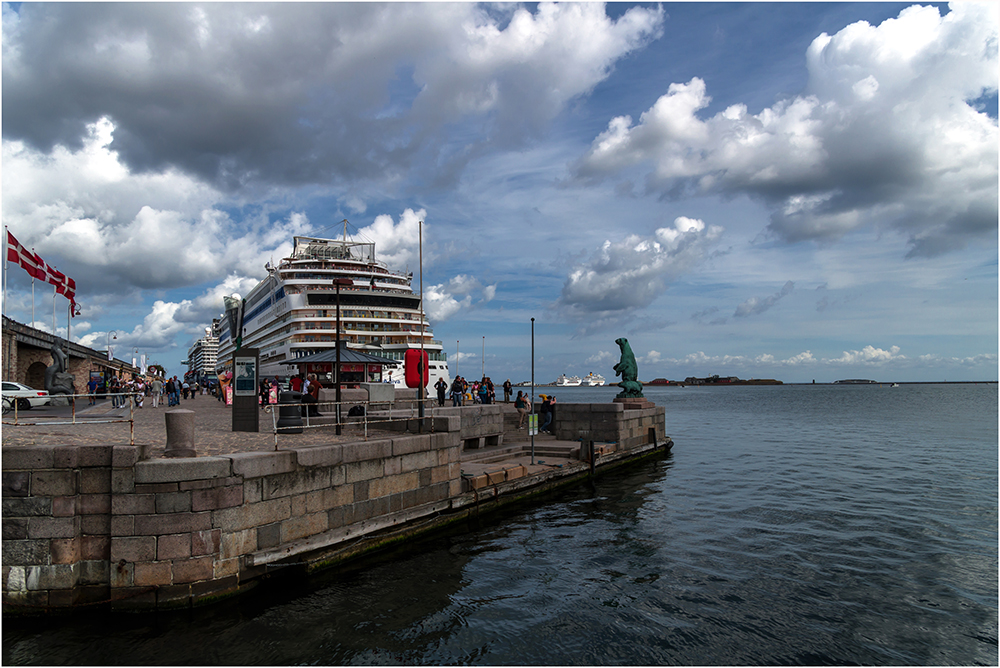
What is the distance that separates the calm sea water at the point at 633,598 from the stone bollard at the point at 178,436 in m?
2.46

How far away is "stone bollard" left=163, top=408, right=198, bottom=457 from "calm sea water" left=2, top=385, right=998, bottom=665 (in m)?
2.46

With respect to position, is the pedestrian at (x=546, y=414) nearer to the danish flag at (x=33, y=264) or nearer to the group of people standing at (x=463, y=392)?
the group of people standing at (x=463, y=392)

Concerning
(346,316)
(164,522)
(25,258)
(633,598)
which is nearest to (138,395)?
(164,522)

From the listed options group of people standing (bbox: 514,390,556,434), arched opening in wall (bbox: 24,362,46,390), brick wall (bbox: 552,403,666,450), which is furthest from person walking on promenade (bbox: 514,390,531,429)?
arched opening in wall (bbox: 24,362,46,390)

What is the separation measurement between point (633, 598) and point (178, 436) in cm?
828

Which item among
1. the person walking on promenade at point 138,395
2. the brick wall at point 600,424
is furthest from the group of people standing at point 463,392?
the person walking on promenade at point 138,395

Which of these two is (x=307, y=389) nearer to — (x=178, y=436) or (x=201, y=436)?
(x=201, y=436)

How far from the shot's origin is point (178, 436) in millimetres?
9672

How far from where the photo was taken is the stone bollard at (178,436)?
31.6 feet

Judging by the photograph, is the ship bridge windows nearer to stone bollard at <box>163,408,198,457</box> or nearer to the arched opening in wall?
the arched opening in wall

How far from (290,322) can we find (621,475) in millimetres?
36532

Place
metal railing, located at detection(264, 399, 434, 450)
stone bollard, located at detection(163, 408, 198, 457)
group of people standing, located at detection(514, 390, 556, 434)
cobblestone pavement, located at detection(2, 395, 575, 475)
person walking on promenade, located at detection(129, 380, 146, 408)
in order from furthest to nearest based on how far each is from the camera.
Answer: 1. group of people standing, located at detection(514, 390, 556, 434)
2. metal railing, located at detection(264, 399, 434, 450)
3. cobblestone pavement, located at detection(2, 395, 575, 475)
4. person walking on promenade, located at detection(129, 380, 146, 408)
5. stone bollard, located at detection(163, 408, 198, 457)

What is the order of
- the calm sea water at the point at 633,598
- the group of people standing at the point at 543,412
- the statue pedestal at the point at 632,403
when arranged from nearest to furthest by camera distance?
the calm sea water at the point at 633,598, the group of people standing at the point at 543,412, the statue pedestal at the point at 632,403

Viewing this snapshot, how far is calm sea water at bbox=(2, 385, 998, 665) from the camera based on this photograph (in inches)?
321
